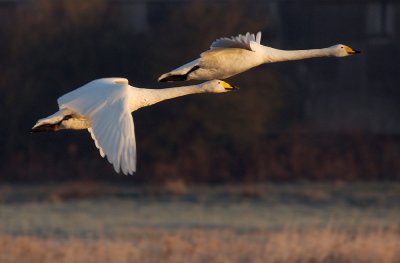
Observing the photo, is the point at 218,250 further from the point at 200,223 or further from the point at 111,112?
the point at 111,112

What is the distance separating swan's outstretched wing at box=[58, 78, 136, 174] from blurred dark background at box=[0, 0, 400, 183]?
16006 mm

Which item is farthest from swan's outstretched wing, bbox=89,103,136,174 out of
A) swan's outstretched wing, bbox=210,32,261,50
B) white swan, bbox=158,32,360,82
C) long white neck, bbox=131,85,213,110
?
swan's outstretched wing, bbox=210,32,261,50

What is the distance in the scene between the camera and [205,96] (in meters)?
22.8

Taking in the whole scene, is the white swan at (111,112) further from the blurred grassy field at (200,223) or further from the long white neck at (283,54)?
the blurred grassy field at (200,223)

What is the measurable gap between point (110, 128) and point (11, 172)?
58.7 ft

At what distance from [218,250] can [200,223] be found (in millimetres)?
5121

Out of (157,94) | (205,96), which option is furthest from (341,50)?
(205,96)

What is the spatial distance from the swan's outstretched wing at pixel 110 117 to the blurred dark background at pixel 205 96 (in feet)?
52.5

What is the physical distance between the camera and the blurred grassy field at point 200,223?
1111 centimetres

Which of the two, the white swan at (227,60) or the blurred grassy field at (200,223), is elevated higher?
the white swan at (227,60)

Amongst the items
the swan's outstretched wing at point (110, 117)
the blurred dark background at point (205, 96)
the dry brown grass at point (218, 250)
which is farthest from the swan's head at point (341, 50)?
the blurred dark background at point (205, 96)

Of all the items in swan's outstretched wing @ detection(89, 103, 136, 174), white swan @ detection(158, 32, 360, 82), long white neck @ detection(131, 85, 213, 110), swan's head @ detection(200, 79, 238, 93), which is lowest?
swan's outstretched wing @ detection(89, 103, 136, 174)

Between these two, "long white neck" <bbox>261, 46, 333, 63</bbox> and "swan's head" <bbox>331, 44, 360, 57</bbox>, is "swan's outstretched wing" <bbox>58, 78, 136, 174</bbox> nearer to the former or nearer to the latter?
"long white neck" <bbox>261, 46, 333, 63</bbox>

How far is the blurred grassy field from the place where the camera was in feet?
36.4
